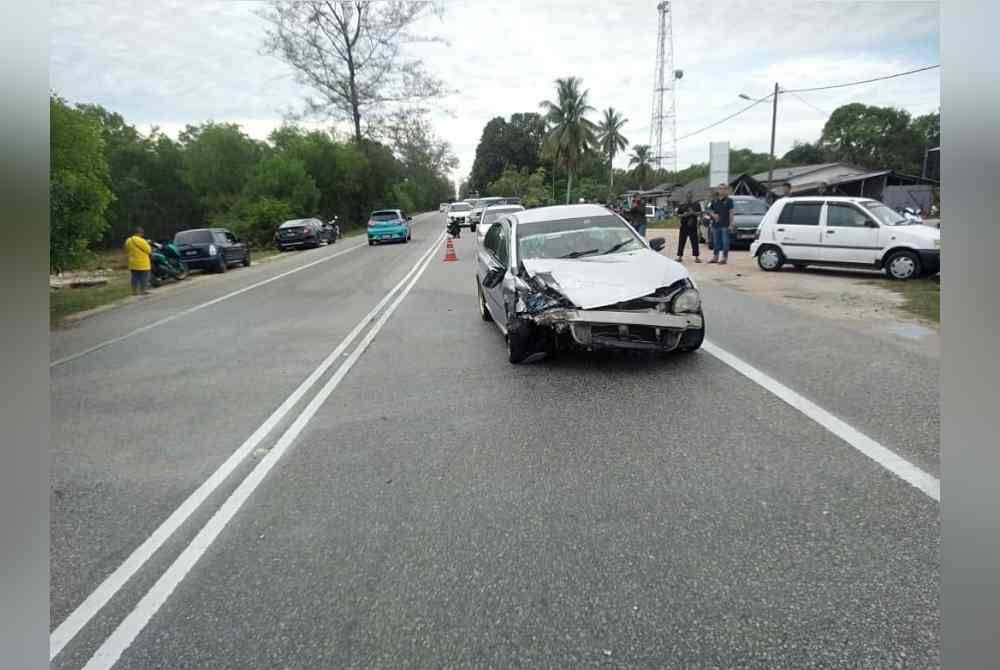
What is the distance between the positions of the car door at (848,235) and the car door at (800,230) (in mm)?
197

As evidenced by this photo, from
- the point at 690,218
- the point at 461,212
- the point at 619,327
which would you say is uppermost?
the point at 461,212

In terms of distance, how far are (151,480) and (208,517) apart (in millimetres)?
900

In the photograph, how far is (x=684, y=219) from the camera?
15836mm

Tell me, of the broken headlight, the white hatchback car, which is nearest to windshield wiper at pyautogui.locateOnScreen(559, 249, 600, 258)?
the broken headlight

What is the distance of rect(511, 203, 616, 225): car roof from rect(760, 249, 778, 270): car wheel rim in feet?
25.0

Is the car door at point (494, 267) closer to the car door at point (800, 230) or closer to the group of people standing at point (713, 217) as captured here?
the group of people standing at point (713, 217)

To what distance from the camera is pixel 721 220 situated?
51.0 ft

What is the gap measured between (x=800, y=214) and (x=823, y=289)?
3.02 meters

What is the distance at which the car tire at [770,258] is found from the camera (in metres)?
14.1

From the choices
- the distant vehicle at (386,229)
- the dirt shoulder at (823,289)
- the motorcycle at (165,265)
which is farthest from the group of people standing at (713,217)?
the distant vehicle at (386,229)

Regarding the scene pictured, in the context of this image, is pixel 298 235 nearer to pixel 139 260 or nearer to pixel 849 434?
pixel 139 260

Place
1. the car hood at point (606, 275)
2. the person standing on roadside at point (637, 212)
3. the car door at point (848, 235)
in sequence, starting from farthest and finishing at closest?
the person standing on roadside at point (637, 212), the car door at point (848, 235), the car hood at point (606, 275)

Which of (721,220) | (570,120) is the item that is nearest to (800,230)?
(721,220)
